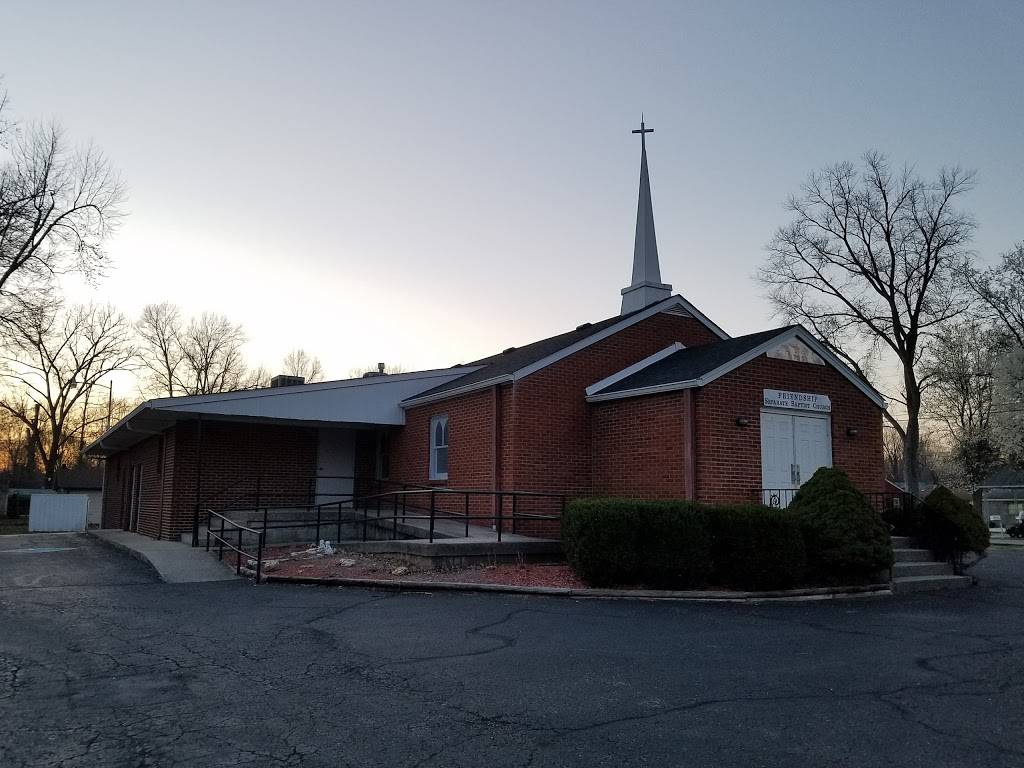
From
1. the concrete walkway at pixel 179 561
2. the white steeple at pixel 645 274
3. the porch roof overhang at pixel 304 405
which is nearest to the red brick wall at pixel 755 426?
the white steeple at pixel 645 274

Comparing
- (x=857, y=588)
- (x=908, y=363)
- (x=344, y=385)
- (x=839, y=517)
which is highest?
(x=908, y=363)

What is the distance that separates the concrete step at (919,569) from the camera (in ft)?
41.8

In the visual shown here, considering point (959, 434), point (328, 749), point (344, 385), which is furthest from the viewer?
point (959, 434)

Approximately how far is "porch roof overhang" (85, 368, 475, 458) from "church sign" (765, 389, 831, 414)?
325 inches

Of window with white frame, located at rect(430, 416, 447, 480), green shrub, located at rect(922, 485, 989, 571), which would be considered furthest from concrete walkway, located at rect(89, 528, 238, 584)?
green shrub, located at rect(922, 485, 989, 571)

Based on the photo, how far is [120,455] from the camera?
28.4 metres

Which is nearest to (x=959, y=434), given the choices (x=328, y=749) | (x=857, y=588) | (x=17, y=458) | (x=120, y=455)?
(x=857, y=588)

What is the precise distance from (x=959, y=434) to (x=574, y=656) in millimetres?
44883

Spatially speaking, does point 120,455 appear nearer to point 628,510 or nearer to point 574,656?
point 628,510

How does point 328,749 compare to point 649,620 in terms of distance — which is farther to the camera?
point 649,620

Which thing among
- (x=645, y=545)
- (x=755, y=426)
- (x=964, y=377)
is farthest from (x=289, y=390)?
(x=964, y=377)

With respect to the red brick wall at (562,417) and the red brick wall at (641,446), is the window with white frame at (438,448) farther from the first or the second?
the red brick wall at (641,446)

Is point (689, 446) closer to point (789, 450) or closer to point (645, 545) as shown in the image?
point (789, 450)

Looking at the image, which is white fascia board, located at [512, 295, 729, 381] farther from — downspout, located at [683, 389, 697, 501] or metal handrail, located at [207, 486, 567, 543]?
downspout, located at [683, 389, 697, 501]
